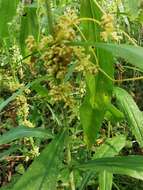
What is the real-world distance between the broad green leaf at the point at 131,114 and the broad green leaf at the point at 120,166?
297 mm

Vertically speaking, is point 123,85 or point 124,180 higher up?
point 123,85

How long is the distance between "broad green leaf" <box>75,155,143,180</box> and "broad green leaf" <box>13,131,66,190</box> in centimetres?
9

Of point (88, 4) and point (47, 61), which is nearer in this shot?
point (47, 61)

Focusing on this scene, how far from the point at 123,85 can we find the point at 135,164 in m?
1.91

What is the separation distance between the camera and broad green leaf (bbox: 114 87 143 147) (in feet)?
4.65

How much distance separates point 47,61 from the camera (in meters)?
0.96

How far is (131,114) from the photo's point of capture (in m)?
1.44

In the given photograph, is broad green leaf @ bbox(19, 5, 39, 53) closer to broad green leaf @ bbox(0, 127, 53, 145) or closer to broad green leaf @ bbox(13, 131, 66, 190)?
broad green leaf @ bbox(0, 127, 53, 145)

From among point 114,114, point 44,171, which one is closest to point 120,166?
point 44,171

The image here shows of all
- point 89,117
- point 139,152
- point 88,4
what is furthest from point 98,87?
point 139,152

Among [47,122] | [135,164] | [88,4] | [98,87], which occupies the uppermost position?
[88,4]

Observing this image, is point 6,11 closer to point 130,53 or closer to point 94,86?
point 94,86

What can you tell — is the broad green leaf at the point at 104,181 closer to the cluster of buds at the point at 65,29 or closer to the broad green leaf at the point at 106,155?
the broad green leaf at the point at 106,155

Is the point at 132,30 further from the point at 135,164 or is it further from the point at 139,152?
the point at 135,164
